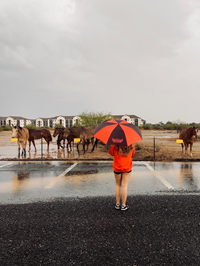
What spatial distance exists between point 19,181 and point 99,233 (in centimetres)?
471

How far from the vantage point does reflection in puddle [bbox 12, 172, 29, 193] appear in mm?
6750

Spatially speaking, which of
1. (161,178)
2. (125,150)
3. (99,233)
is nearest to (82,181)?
Result: (161,178)

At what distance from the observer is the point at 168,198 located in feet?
18.8

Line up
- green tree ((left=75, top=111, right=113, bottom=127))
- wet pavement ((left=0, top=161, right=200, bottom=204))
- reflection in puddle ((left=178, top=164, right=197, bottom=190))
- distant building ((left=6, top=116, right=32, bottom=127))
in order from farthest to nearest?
distant building ((left=6, top=116, right=32, bottom=127)), green tree ((left=75, top=111, right=113, bottom=127)), reflection in puddle ((left=178, top=164, right=197, bottom=190)), wet pavement ((left=0, top=161, right=200, bottom=204))

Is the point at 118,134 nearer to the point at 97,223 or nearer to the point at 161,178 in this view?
the point at 97,223

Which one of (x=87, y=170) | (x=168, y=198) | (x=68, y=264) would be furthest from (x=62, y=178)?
(x=68, y=264)

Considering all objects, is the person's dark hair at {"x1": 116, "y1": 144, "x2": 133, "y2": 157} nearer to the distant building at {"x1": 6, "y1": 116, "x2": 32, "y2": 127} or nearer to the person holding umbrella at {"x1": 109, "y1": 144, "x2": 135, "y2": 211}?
the person holding umbrella at {"x1": 109, "y1": 144, "x2": 135, "y2": 211}

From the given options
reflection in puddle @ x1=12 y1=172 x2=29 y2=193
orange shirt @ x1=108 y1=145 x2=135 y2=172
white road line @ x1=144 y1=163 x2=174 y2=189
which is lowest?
reflection in puddle @ x1=12 y1=172 x2=29 y2=193

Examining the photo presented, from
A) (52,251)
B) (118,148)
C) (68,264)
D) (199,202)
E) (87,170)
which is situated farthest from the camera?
(87,170)

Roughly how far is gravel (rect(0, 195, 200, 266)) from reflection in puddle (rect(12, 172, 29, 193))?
1.57 metres

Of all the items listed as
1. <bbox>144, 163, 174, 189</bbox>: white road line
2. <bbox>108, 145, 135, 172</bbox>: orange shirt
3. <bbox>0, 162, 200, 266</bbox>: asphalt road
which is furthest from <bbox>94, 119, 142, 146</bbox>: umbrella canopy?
<bbox>144, 163, 174, 189</bbox>: white road line

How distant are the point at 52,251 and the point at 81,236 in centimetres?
59

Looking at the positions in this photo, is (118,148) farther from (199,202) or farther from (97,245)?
(199,202)

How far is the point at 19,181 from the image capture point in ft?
25.0
